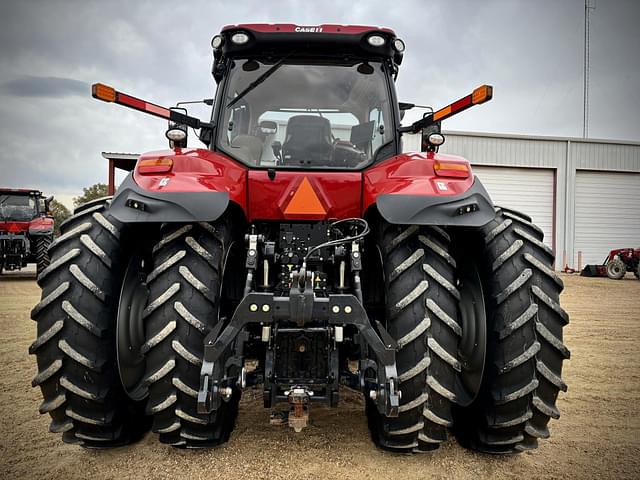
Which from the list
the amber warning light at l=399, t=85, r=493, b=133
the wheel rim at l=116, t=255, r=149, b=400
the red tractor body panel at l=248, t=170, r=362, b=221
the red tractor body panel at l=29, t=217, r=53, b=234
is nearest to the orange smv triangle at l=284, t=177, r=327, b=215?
the red tractor body panel at l=248, t=170, r=362, b=221

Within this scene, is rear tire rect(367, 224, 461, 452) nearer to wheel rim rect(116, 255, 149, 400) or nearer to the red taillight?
the red taillight

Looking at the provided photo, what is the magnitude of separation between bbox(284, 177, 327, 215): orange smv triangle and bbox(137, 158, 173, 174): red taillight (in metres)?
0.67

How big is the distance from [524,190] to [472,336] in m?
17.9

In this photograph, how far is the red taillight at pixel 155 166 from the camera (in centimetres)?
239

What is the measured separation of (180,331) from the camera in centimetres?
222

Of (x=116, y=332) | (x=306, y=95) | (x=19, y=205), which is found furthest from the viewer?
(x=19, y=205)

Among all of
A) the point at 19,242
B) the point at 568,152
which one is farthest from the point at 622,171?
the point at 19,242

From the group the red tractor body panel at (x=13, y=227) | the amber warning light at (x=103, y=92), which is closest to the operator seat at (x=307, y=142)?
the amber warning light at (x=103, y=92)

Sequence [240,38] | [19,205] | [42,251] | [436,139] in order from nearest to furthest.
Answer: [436,139]
[240,38]
[42,251]
[19,205]

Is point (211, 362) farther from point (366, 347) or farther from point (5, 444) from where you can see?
point (5, 444)

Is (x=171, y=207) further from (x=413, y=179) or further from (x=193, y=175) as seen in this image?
(x=413, y=179)

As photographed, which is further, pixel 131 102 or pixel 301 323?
pixel 131 102

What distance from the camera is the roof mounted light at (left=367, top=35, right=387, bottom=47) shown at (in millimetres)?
2967

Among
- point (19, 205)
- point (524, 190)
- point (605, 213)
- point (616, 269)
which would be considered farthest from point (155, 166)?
point (605, 213)
